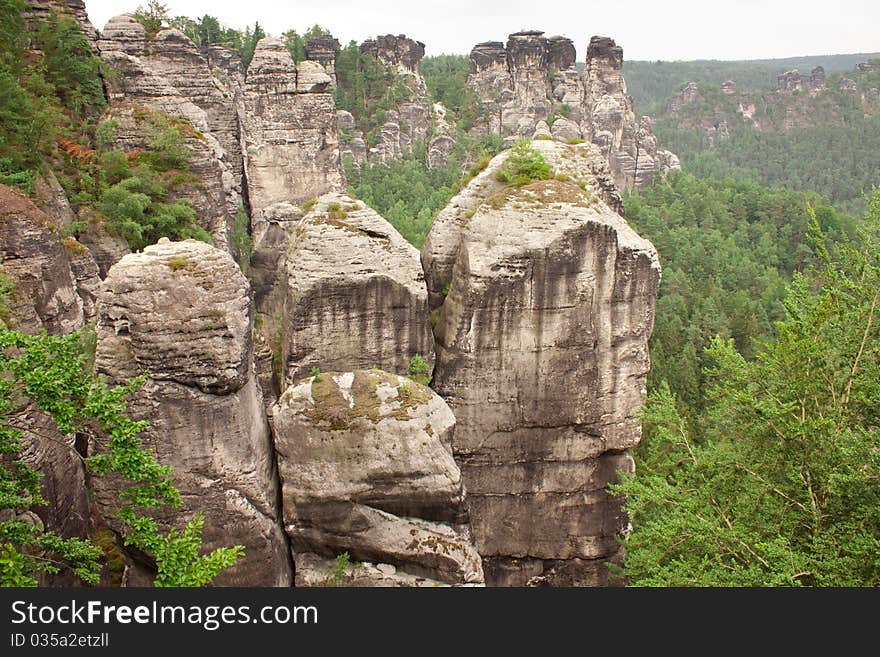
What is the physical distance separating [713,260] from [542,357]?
2051 inches

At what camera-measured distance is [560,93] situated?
87375 millimetres

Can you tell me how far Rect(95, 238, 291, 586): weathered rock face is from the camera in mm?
12312

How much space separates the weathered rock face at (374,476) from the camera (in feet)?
43.4

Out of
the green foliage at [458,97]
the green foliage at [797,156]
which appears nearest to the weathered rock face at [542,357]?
the green foliage at [458,97]

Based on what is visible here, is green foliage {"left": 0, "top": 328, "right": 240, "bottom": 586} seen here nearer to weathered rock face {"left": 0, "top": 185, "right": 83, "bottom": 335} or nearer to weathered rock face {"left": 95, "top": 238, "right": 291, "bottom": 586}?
weathered rock face {"left": 95, "top": 238, "right": 291, "bottom": 586}

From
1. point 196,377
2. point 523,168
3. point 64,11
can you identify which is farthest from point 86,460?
point 64,11

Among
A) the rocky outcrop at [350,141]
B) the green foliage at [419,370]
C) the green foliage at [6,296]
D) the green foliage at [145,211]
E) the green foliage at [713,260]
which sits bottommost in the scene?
the green foliage at [713,260]

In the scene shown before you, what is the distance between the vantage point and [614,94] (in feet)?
276

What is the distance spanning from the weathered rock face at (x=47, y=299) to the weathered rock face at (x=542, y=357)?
7.90 meters

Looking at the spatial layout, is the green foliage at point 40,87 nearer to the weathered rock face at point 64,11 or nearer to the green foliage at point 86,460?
the weathered rock face at point 64,11

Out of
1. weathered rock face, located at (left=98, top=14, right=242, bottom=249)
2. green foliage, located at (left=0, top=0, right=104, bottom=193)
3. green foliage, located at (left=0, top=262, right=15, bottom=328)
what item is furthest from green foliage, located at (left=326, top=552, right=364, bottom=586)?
weathered rock face, located at (left=98, top=14, right=242, bottom=249)

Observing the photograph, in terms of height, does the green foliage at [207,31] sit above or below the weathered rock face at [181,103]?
above

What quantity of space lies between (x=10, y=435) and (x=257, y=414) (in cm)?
505

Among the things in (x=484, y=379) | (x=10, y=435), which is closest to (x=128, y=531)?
(x=10, y=435)
